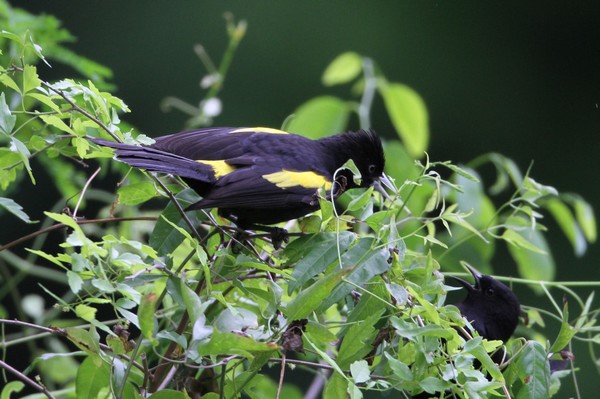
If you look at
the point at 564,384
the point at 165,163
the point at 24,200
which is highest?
the point at 165,163

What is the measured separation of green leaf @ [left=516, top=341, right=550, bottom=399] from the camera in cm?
161

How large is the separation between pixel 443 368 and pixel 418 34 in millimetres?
7064

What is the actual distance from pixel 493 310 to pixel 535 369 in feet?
3.49

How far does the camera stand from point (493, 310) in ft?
8.73

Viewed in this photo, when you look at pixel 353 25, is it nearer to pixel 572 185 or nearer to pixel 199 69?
pixel 199 69

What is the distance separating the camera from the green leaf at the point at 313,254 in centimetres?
158

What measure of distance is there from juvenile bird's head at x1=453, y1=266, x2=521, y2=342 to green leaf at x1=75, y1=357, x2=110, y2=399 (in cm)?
126

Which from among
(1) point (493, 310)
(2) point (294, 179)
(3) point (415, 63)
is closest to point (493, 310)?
(1) point (493, 310)

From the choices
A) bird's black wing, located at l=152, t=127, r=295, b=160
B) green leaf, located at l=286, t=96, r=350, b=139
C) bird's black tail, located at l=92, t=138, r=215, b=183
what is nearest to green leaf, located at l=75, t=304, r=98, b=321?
bird's black tail, located at l=92, t=138, r=215, b=183

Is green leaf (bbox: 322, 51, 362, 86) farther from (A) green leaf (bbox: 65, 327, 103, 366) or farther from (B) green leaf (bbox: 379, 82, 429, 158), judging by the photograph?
(A) green leaf (bbox: 65, 327, 103, 366)

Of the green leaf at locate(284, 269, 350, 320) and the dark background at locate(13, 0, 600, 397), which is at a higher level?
the green leaf at locate(284, 269, 350, 320)

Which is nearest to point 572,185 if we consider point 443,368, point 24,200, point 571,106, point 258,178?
point 571,106

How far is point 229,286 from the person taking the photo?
5.83 ft

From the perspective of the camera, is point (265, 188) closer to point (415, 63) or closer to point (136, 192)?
point (136, 192)
